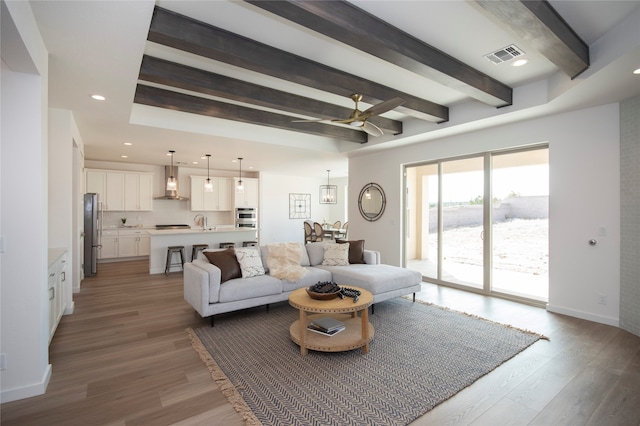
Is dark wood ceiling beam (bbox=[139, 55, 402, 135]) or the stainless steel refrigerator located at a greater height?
dark wood ceiling beam (bbox=[139, 55, 402, 135])

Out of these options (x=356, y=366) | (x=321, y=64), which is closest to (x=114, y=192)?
(x=321, y=64)

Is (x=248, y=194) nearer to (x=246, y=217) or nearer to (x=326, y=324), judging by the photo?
(x=246, y=217)

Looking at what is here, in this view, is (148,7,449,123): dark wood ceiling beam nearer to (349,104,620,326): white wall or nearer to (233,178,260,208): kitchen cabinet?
(349,104,620,326): white wall

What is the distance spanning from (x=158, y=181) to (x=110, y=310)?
5476mm

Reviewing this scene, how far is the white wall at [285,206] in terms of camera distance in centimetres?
1058

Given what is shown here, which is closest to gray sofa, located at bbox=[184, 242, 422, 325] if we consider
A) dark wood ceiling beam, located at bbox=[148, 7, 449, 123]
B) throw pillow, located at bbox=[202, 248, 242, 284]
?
throw pillow, located at bbox=[202, 248, 242, 284]

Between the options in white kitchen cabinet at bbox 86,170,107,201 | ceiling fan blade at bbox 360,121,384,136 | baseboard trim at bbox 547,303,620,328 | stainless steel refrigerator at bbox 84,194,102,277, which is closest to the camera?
baseboard trim at bbox 547,303,620,328

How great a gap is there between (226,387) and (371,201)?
5.27 metres

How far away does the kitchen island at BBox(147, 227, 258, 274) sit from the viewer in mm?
6570

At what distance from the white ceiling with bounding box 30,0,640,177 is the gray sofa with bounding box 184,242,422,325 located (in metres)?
2.25

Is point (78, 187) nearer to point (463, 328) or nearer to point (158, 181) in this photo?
point (158, 181)

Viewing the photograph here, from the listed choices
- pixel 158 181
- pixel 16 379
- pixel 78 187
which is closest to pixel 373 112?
pixel 16 379

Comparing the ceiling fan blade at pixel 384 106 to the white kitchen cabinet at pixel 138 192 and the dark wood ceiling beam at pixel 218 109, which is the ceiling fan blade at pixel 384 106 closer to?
the dark wood ceiling beam at pixel 218 109

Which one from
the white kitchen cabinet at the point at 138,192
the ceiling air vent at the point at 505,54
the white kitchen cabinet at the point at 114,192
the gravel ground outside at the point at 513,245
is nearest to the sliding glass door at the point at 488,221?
the gravel ground outside at the point at 513,245
